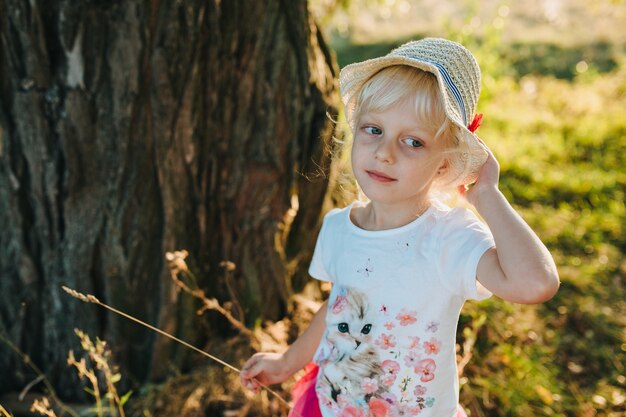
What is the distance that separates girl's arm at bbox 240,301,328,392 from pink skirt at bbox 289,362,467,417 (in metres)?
0.05

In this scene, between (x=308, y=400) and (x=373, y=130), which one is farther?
(x=308, y=400)

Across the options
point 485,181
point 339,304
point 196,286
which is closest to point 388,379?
point 339,304

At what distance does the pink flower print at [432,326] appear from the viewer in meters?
1.82

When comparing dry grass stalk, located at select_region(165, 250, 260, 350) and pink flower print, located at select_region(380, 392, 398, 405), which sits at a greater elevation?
pink flower print, located at select_region(380, 392, 398, 405)

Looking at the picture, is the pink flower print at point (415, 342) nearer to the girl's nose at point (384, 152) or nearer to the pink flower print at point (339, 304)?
the pink flower print at point (339, 304)

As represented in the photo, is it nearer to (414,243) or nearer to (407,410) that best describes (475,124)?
(414,243)

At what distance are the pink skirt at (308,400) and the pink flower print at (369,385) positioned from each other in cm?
24

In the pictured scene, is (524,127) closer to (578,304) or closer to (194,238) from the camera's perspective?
(578,304)

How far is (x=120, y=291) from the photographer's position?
2.77m

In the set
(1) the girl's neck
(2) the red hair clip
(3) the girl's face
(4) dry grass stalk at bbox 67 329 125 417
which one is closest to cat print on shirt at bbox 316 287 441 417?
(1) the girl's neck

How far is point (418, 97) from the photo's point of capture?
1.76 metres

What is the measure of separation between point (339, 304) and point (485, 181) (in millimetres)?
574

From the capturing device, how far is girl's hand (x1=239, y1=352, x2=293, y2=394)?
2180mm

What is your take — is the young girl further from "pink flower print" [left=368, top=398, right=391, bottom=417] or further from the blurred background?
the blurred background
